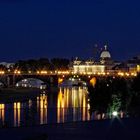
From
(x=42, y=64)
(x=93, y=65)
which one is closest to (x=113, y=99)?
(x=42, y=64)

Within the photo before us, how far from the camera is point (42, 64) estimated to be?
12119cm

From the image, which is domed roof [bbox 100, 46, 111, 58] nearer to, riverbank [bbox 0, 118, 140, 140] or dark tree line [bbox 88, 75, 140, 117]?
dark tree line [bbox 88, 75, 140, 117]

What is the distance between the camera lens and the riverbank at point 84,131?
40.4ft

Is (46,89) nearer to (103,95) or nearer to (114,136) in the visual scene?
(103,95)

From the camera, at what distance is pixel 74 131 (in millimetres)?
13266

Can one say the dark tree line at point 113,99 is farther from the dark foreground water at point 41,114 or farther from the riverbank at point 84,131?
the riverbank at point 84,131

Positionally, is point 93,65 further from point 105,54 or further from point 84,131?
point 84,131

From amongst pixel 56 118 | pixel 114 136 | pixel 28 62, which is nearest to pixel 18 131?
pixel 114 136

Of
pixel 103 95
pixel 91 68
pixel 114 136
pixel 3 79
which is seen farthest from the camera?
pixel 91 68

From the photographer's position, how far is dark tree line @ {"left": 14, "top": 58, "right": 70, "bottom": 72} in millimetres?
115000

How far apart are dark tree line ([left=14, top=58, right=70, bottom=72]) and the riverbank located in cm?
9330

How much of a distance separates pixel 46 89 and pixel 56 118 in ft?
203

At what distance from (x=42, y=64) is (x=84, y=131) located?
4256 inches

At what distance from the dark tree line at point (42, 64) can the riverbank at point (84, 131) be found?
93.3m
